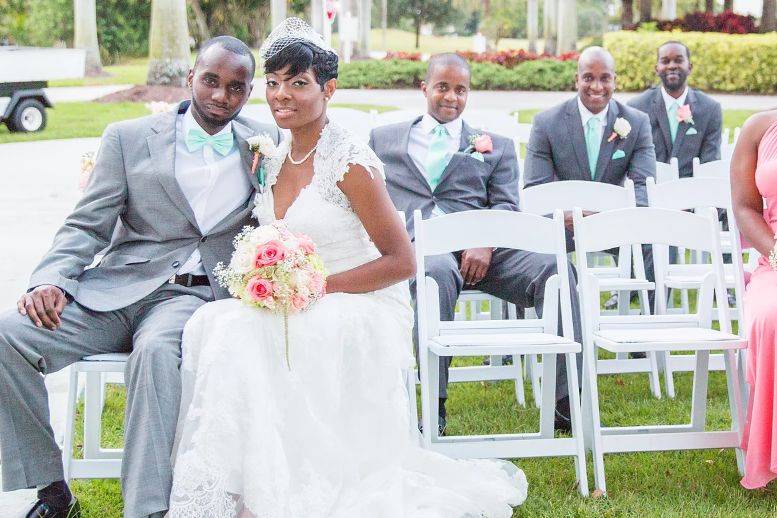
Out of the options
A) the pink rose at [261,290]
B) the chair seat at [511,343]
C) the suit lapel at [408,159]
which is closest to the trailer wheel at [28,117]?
the suit lapel at [408,159]

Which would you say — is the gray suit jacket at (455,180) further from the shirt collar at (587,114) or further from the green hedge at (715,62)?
the green hedge at (715,62)

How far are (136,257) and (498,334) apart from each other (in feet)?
5.88

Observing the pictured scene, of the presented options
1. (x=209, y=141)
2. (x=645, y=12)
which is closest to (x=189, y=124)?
(x=209, y=141)

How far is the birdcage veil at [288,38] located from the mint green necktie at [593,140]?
3349 millimetres

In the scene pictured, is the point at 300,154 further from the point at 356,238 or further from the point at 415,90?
the point at 415,90

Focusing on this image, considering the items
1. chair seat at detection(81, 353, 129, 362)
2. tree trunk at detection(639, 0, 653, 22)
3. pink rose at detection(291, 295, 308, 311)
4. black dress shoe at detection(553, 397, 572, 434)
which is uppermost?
tree trunk at detection(639, 0, 653, 22)

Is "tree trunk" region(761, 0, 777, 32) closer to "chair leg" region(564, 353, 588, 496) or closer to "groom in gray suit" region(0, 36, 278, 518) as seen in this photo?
"chair leg" region(564, 353, 588, 496)

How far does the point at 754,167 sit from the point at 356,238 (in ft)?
7.15

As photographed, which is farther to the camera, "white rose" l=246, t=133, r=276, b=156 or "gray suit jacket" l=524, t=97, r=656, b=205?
"gray suit jacket" l=524, t=97, r=656, b=205

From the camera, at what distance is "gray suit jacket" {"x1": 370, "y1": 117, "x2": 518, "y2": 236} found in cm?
658

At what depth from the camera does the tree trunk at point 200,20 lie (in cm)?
4316

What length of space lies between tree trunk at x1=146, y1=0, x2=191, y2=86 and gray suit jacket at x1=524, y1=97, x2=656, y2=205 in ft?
56.5

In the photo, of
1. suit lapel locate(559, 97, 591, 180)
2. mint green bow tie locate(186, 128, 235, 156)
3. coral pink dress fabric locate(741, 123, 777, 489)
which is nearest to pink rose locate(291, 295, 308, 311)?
mint green bow tie locate(186, 128, 235, 156)

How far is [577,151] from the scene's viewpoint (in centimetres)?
759
